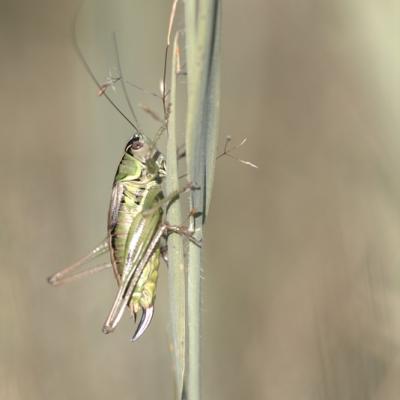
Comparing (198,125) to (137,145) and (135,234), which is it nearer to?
(135,234)

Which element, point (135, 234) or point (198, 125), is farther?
point (135, 234)

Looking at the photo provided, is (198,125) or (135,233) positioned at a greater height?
(198,125)

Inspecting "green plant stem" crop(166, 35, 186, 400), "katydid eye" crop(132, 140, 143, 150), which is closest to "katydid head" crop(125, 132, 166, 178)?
"katydid eye" crop(132, 140, 143, 150)

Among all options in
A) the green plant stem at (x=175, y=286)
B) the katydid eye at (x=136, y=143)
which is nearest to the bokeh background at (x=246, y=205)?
the katydid eye at (x=136, y=143)

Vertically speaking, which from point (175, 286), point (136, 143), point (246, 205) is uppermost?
point (136, 143)

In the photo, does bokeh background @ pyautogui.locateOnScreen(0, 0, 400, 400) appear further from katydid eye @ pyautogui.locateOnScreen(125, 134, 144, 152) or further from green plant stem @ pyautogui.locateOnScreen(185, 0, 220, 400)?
green plant stem @ pyautogui.locateOnScreen(185, 0, 220, 400)

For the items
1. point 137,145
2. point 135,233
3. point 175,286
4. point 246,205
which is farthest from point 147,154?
point 246,205

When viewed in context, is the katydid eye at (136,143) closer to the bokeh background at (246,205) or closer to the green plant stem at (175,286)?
the bokeh background at (246,205)

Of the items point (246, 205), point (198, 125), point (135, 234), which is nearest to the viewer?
point (198, 125)
